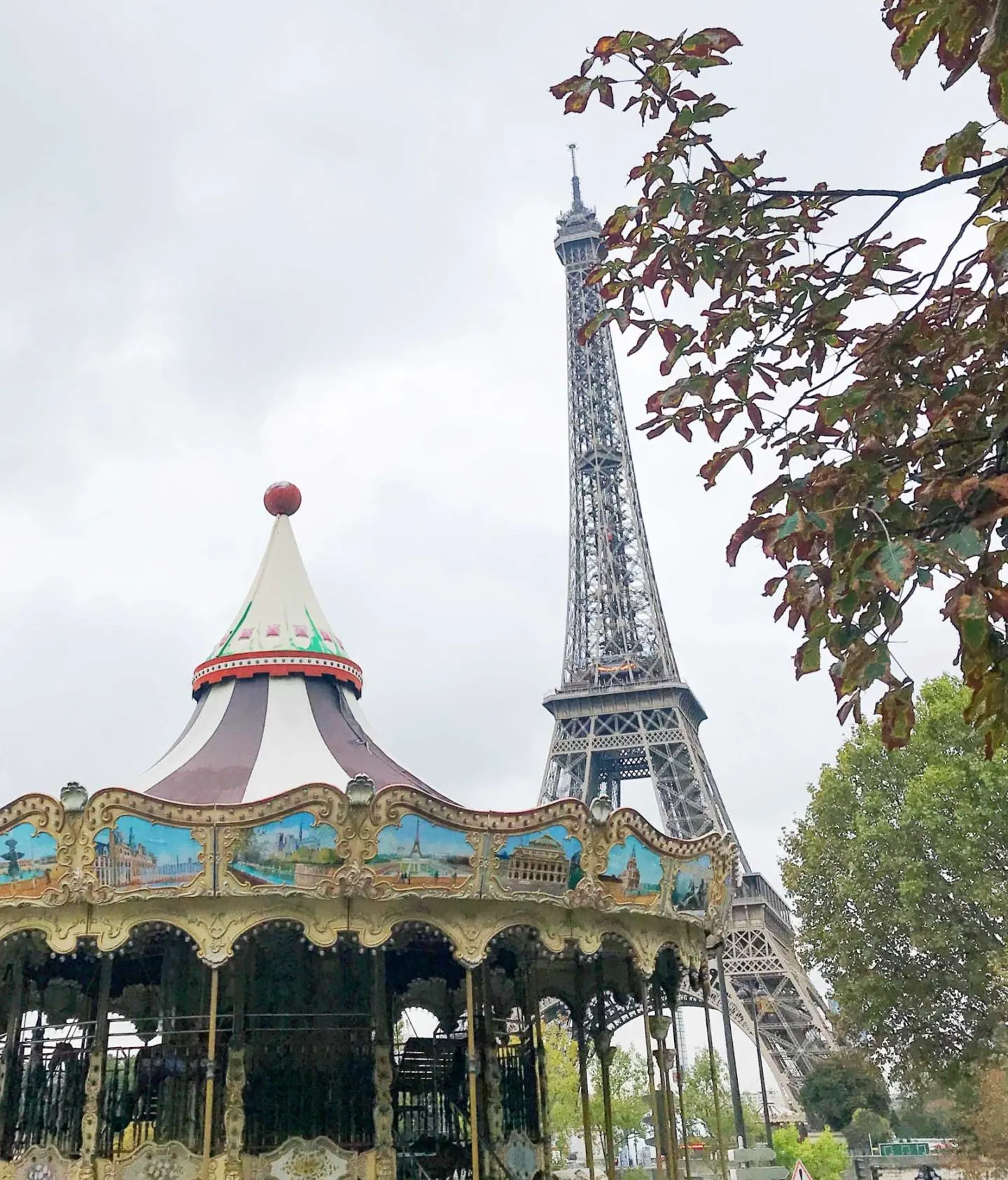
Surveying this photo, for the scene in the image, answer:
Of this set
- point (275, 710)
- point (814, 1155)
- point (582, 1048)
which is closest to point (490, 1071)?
point (582, 1048)

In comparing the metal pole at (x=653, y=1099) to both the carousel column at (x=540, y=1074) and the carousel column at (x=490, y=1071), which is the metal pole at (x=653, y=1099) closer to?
the carousel column at (x=540, y=1074)

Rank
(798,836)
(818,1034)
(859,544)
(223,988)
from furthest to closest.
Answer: (818,1034), (798,836), (223,988), (859,544)

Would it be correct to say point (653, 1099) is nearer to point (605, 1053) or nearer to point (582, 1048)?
point (605, 1053)

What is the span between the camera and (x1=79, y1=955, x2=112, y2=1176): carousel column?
11.8m

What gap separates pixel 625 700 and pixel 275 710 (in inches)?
1285

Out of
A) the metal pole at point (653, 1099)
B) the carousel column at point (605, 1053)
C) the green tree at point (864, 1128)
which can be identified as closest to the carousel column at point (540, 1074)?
the carousel column at point (605, 1053)

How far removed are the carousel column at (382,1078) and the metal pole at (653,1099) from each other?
2.95m

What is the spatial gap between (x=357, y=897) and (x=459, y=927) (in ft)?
3.82

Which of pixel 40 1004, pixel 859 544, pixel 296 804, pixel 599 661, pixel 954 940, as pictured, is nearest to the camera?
pixel 859 544

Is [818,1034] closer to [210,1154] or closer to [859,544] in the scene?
[210,1154]

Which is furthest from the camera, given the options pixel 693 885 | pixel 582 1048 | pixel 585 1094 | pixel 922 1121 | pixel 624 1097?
pixel 922 1121

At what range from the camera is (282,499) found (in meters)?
17.9

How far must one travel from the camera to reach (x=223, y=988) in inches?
550

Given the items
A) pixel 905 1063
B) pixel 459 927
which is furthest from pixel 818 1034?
pixel 459 927
